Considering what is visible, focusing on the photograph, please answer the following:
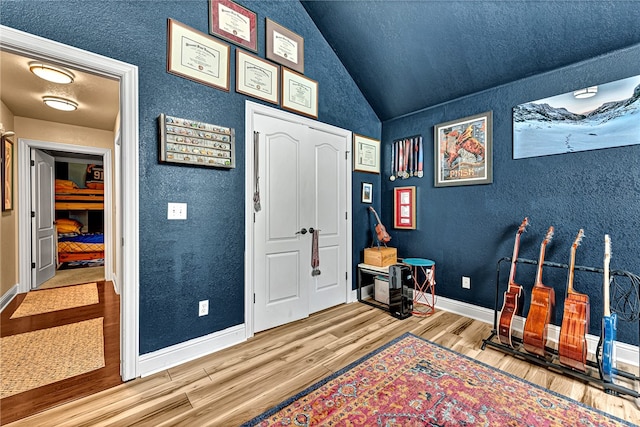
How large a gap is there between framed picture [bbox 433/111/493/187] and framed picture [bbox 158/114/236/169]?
2.33m

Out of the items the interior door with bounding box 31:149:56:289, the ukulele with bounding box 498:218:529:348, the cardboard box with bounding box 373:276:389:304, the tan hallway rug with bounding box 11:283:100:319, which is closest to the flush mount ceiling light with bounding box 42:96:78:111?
Answer: the interior door with bounding box 31:149:56:289

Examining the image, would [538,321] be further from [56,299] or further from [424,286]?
[56,299]

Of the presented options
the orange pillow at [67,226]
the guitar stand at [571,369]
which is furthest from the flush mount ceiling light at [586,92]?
the orange pillow at [67,226]

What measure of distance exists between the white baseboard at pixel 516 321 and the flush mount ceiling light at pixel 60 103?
4.33 metres

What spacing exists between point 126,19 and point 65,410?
8.15 feet

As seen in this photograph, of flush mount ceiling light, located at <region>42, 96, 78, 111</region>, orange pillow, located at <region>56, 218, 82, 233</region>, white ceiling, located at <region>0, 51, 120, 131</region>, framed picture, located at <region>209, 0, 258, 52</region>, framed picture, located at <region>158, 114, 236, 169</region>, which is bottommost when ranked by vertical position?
orange pillow, located at <region>56, 218, 82, 233</region>

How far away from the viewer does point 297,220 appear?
9.29 ft

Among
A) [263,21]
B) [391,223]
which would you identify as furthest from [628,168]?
[263,21]

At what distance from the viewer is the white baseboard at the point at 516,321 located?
2.04 m

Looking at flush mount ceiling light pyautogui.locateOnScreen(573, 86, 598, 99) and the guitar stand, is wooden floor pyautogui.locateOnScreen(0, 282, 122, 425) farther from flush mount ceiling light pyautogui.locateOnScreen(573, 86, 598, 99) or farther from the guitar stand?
flush mount ceiling light pyautogui.locateOnScreen(573, 86, 598, 99)

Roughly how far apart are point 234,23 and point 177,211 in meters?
1.69

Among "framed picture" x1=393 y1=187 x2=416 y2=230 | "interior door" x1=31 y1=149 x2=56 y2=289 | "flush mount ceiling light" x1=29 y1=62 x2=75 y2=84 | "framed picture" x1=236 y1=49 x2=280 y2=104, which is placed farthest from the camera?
"interior door" x1=31 y1=149 x2=56 y2=289

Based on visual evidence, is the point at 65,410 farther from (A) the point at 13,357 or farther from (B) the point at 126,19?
(B) the point at 126,19

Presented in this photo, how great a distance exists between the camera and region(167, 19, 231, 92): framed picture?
1.99 metres
